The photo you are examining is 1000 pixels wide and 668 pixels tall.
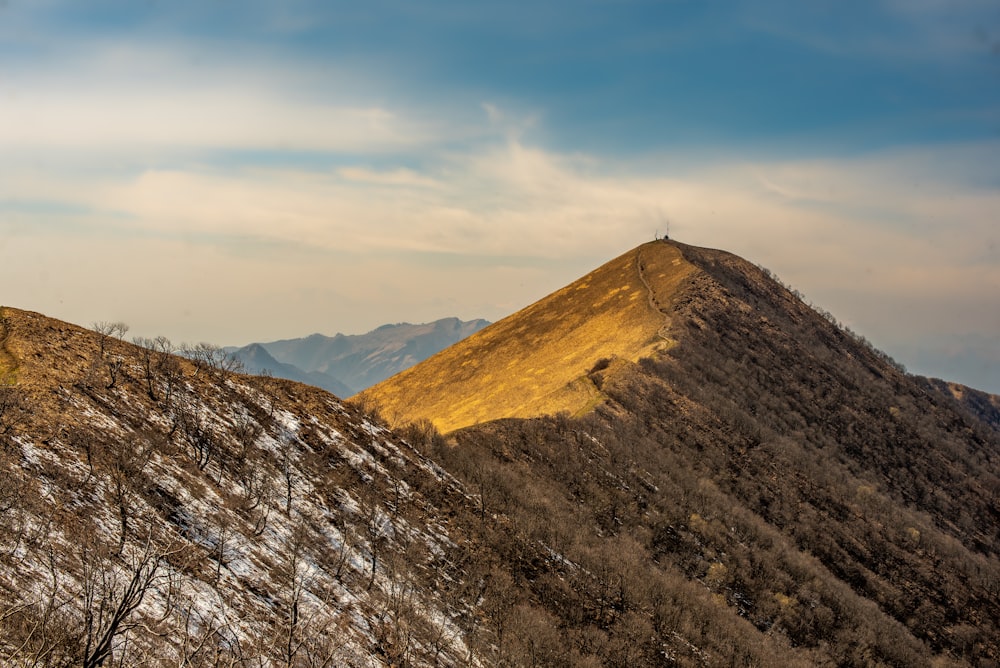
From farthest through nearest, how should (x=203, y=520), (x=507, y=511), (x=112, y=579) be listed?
(x=507, y=511), (x=203, y=520), (x=112, y=579)

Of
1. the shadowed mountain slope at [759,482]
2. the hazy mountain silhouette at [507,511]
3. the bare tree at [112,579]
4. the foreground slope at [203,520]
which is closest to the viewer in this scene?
the bare tree at [112,579]

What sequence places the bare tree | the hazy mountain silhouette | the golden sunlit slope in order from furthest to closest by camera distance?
the golden sunlit slope < the hazy mountain silhouette < the bare tree

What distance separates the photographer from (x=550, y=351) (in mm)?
97875

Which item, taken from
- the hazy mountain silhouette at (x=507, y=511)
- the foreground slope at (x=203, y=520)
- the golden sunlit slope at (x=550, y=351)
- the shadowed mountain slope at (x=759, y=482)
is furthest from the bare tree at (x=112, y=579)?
the golden sunlit slope at (x=550, y=351)

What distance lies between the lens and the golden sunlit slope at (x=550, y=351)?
260ft

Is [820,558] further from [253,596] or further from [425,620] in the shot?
[253,596]

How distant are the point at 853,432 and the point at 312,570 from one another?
8380 cm

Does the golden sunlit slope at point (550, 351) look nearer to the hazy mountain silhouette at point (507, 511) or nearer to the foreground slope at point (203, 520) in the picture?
the hazy mountain silhouette at point (507, 511)

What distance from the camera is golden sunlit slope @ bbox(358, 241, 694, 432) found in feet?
260

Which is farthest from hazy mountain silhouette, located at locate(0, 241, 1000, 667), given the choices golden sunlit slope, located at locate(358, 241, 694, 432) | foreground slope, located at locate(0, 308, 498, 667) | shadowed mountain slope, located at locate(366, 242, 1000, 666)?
golden sunlit slope, located at locate(358, 241, 694, 432)

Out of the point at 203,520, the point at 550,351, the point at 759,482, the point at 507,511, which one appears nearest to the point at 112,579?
the point at 203,520

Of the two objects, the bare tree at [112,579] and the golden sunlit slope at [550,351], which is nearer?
the bare tree at [112,579]

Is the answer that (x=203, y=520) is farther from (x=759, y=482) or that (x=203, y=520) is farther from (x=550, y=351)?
(x=550, y=351)

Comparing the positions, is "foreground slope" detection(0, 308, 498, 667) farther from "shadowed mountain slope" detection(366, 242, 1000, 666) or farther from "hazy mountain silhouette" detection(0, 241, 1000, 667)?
"shadowed mountain slope" detection(366, 242, 1000, 666)
